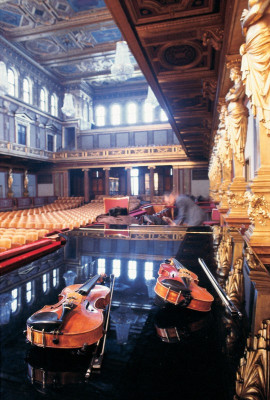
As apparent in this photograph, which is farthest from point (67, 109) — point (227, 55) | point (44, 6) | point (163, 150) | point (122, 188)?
point (227, 55)

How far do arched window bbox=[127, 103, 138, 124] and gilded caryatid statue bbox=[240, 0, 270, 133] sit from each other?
73.7 feet

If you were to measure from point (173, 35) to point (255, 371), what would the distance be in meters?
3.91

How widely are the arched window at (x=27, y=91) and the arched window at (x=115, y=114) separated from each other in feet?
26.5

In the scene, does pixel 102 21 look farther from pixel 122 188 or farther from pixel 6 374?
pixel 6 374

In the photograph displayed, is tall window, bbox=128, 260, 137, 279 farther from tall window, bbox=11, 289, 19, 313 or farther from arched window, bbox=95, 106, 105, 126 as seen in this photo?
arched window, bbox=95, 106, 105, 126

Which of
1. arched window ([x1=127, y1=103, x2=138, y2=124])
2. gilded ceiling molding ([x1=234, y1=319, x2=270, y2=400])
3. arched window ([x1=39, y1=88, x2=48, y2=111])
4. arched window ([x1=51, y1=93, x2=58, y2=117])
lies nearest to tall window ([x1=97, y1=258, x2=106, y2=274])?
gilded ceiling molding ([x1=234, y1=319, x2=270, y2=400])

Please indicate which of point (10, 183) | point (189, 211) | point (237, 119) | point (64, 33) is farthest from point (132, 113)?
point (237, 119)

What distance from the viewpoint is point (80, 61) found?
1978cm

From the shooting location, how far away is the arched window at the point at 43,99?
20.4 metres

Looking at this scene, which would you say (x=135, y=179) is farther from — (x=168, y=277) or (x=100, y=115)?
(x=168, y=277)

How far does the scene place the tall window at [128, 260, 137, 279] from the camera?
4.66 feet

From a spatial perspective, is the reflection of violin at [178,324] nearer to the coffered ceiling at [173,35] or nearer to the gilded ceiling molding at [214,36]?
the coffered ceiling at [173,35]

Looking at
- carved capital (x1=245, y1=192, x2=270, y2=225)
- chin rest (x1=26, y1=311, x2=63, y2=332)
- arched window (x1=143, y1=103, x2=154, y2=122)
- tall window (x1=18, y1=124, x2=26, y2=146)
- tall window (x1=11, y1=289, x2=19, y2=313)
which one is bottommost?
tall window (x1=11, y1=289, x2=19, y2=313)

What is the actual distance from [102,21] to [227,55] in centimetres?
1489
